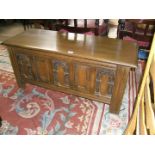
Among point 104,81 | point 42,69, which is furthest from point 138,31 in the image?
point 42,69

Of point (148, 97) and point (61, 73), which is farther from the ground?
point (148, 97)

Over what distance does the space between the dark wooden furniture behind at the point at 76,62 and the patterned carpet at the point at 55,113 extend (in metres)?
0.17

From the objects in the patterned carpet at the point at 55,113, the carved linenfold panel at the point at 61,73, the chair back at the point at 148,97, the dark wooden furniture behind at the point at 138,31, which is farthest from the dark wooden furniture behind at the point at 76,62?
the dark wooden furniture behind at the point at 138,31

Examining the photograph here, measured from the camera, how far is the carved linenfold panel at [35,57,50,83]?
1662mm

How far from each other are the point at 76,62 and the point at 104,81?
0.32m

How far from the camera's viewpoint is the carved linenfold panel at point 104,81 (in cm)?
145

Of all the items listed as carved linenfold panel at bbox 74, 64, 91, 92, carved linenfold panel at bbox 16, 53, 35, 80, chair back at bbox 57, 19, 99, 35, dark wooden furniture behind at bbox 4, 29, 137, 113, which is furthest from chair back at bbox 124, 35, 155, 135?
chair back at bbox 57, 19, 99, 35

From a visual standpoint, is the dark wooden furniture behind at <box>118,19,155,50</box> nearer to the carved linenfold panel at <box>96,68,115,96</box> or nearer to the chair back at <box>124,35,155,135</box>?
the carved linenfold panel at <box>96,68,115,96</box>

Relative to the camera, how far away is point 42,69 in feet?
5.73

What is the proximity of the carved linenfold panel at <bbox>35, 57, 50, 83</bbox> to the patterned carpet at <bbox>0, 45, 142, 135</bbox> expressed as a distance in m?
0.27

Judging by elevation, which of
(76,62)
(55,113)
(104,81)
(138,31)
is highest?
(138,31)

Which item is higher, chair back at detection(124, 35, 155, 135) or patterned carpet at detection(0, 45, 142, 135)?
chair back at detection(124, 35, 155, 135)

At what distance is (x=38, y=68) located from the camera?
1.76m

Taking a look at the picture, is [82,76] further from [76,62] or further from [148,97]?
[148,97]
